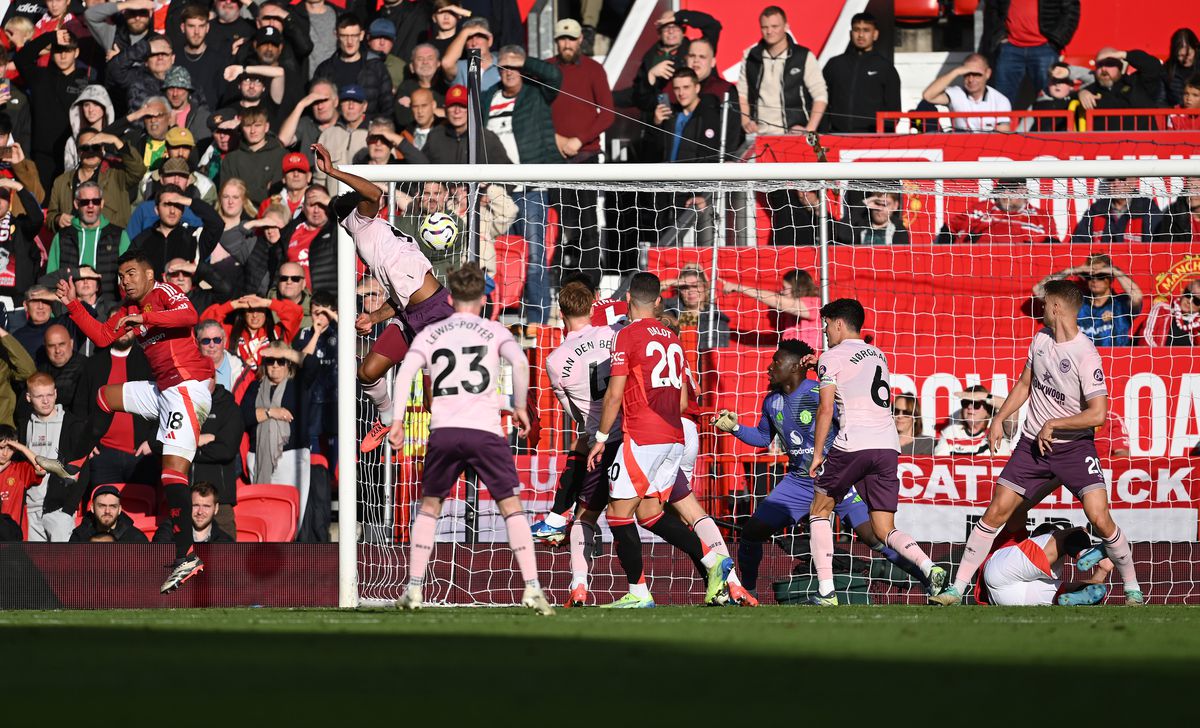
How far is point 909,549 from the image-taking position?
10445 millimetres

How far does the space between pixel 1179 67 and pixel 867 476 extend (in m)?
8.34

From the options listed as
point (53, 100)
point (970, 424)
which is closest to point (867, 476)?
point (970, 424)

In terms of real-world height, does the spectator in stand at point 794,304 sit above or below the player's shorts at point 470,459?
above

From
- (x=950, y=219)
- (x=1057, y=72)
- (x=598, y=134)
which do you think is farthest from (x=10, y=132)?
(x=1057, y=72)

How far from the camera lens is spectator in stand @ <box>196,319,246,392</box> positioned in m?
14.0

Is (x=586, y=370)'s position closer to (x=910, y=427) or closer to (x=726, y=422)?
(x=726, y=422)

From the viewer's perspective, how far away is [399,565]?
1266cm

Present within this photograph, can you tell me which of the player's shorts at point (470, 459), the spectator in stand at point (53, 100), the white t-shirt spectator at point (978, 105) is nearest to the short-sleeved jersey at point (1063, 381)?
the player's shorts at point (470, 459)

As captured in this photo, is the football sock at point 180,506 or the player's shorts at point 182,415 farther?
the player's shorts at point 182,415

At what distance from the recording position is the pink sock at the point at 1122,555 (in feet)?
34.0

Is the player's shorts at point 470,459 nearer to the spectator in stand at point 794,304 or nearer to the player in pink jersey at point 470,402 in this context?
the player in pink jersey at point 470,402

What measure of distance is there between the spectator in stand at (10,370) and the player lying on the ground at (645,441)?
6396mm

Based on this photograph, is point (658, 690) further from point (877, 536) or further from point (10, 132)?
point (10, 132)

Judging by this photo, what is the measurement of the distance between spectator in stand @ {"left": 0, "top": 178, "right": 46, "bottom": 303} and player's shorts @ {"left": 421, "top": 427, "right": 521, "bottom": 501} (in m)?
8.49
